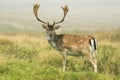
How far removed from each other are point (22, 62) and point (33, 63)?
36cm

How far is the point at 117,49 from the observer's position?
57.2 ft

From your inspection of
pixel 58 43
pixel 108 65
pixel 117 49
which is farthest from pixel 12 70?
pixel 117 49

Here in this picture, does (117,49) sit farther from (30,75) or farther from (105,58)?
(30,75)

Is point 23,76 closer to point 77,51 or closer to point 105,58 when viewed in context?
point 77,51

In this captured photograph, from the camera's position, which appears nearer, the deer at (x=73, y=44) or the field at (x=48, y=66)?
the field at (x=48, y=66)

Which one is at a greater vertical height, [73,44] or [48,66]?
[73,44]

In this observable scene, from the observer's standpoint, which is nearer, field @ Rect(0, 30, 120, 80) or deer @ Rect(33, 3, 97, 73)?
field @ Rect(0, 30, 120, 80)

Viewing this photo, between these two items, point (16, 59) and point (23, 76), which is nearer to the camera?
point (23, 76)

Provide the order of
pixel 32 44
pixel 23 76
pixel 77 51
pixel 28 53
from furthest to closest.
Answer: pixel 32 44
pixel 28 53
pixel 77 51
pixel 23 76

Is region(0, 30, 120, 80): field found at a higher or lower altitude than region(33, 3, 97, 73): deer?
lower

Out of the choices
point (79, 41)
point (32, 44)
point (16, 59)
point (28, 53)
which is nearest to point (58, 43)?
point (79, 41)

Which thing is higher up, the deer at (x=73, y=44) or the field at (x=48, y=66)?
the deer at (x=73, y=44)

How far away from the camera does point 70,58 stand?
47.5ft

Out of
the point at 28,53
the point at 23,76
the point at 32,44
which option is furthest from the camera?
the point at 32,44
